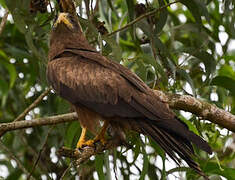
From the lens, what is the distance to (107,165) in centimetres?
509

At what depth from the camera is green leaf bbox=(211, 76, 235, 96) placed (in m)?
5.34

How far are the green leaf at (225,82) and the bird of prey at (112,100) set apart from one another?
3.29 feet

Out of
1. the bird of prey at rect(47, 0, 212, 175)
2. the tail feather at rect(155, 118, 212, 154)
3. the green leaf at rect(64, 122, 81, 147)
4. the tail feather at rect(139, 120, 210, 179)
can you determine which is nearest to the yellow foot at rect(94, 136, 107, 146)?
the bird of prey at rect(47, 0, 212, 175)

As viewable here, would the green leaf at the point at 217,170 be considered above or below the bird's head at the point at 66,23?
below

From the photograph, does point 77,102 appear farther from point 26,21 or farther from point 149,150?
point 149,150

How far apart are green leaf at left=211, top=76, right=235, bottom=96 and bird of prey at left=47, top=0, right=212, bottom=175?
1.00 m

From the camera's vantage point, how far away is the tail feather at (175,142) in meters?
4.13

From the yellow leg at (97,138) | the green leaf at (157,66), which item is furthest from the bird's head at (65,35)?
the yellow leg at (97,138)

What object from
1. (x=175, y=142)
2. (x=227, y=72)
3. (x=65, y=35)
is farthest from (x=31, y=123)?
(x=227, y=72)

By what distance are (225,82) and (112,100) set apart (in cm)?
134

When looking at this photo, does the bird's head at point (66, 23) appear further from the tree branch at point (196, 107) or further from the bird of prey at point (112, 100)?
the tree branch at point (196, 107)

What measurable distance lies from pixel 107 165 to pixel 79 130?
55cm

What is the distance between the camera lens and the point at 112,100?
4.59 meters

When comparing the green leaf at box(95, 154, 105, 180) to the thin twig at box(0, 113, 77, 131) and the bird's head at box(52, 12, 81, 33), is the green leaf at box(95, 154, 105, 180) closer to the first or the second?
the thin twig at box(0, 113, 77, 131)
